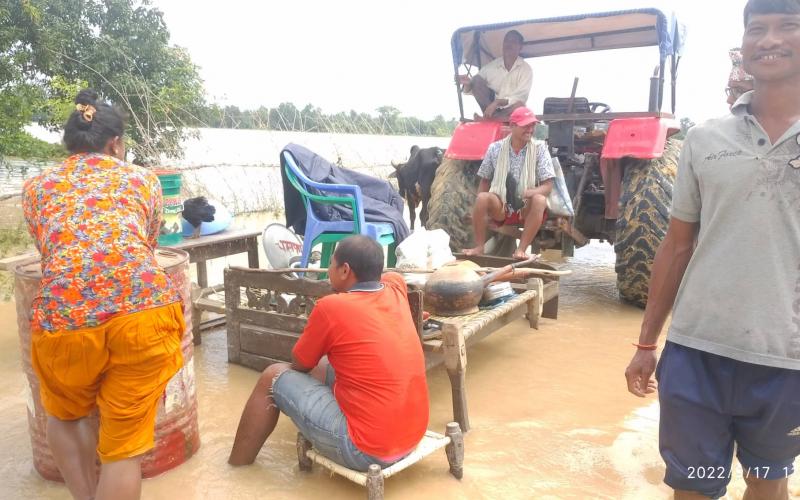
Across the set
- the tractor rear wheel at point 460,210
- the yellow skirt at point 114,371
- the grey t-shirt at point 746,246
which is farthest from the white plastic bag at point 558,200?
the yellow skirt at point 114,371

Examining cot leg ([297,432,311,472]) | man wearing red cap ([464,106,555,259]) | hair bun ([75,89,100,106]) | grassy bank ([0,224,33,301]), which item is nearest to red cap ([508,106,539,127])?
man wearing red cap ([464,106,555,259])

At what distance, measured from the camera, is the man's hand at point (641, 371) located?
68.4 inches

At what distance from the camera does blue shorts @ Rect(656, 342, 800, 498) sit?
147 centimetres

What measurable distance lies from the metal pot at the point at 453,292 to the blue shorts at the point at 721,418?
A: 1723mm

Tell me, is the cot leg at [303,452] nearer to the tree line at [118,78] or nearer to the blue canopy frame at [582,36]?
the blue canopy frame at [582,36]

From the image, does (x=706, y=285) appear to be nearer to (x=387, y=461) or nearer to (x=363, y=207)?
(x=387, y=461)

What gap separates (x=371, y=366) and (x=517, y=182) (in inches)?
113

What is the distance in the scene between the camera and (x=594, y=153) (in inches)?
221

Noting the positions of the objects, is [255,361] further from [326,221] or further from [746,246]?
[746,246]

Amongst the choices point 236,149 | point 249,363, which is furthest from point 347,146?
point 249,363

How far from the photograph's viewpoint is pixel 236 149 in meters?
10.4

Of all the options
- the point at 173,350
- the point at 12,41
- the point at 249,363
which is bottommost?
the point at 249,363

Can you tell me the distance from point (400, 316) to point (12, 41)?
8064mm

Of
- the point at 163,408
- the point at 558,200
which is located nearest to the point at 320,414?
the point at 163,408
